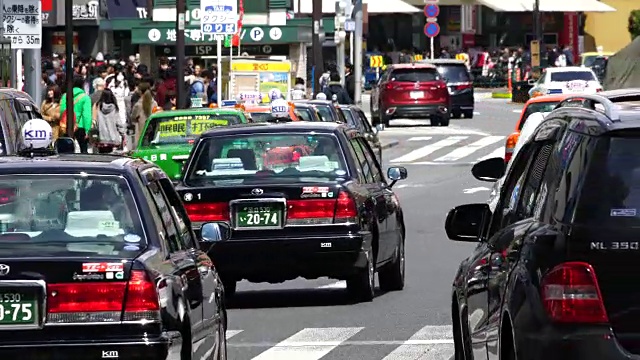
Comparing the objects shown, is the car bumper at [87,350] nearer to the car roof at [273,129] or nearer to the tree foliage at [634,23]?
the car roof at [273,129]

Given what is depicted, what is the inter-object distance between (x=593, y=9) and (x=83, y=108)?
169ft

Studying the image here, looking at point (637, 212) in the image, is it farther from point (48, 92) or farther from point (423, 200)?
point (48, 92)

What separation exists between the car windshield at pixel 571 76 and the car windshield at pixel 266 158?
3077 centimetres

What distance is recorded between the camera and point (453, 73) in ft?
167

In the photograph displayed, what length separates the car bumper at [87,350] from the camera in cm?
760

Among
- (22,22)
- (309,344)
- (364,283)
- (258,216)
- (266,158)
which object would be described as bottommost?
(309,344)

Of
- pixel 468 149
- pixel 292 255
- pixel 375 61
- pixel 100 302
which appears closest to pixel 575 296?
pixel 100 302

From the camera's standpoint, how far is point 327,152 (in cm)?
1465

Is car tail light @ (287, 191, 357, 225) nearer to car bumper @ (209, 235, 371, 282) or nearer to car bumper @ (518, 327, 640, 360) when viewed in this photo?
car bumper @ (209, 235, 371, 282)

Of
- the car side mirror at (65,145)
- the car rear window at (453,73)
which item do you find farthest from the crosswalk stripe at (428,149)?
the car side mirror at (65,145)

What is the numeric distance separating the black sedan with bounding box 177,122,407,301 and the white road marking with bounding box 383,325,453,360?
1.43 m

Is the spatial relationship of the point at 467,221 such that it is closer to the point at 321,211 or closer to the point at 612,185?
the point at 612,185

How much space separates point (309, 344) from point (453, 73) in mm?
39317

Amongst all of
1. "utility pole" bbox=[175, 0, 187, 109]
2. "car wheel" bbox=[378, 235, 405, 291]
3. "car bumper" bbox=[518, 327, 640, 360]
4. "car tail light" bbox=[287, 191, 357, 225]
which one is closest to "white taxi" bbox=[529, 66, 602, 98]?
"utility pole" bbox=[175, 0, 187, 109]
